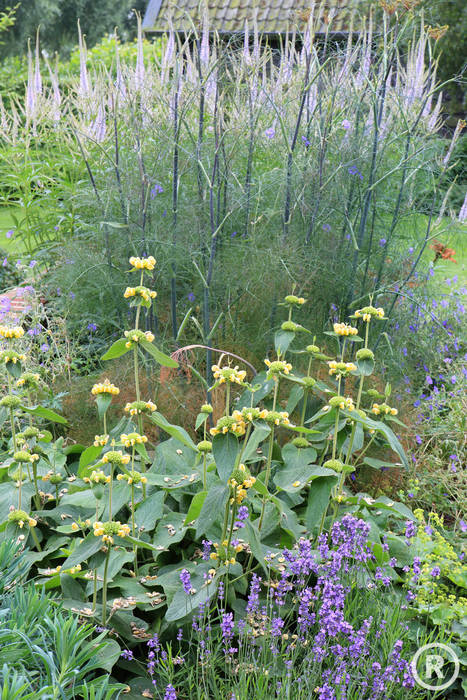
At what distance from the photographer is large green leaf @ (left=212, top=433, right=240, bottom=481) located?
1.85 metres

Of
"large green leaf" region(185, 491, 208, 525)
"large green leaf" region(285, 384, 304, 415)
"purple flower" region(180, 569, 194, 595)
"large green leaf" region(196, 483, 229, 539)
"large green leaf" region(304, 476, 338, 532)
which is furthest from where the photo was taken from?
"large green leaf" region(285, 384, 304, 415)

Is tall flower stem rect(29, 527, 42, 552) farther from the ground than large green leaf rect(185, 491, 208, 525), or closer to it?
closer to it

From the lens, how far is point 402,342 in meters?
4.24

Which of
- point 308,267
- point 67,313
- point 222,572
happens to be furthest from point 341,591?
point 67,313

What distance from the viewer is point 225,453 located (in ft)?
6.15

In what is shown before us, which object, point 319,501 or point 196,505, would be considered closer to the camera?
point 196,505

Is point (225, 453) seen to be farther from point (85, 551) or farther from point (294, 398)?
point (294, 398)

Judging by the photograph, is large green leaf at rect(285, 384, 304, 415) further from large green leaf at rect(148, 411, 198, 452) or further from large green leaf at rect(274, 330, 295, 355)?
large green leaf at rect(148, 411, 198, 452)

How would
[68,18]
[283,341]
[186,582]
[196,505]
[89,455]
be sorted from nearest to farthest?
1. [186,582]
2. [196,505]
3. [89,455]
4. [283,341]
5. [68,18]

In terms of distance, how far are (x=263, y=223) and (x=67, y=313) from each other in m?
1.31

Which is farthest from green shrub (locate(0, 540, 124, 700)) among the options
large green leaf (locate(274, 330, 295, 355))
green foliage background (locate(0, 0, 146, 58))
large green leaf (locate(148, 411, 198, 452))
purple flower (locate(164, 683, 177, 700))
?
green foliage background (locate(0, 0, 146, 58))

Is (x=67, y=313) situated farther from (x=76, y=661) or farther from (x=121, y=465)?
(x=76, y=661)

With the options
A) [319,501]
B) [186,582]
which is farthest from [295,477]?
[186,582]

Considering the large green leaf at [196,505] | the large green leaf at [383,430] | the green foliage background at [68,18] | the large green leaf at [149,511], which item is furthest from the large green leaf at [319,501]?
the green foliage background at [68,18]
